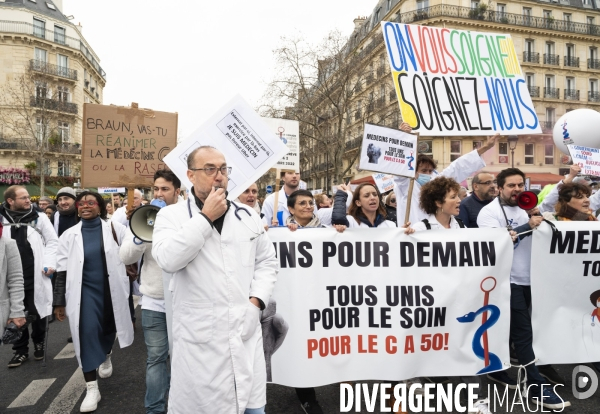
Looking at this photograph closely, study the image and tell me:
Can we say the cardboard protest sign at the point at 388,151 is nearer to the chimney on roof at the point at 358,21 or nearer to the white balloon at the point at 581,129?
the white balloon at the point at 581,129

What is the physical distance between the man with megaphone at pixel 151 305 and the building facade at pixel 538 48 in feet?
112

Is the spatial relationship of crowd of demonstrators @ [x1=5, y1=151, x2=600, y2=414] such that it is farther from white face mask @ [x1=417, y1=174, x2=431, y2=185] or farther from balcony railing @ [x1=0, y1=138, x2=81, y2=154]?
balcony railing @ [x1=0, y1=138, x2=81, y2=154]

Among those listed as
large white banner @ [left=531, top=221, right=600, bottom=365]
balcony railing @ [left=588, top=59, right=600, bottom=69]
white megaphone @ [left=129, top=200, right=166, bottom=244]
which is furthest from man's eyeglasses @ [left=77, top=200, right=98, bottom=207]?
balcony railing @ [left=588, top=59, right=600, bottom=69]

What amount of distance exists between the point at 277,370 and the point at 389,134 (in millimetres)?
2138

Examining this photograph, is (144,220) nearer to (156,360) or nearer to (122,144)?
(156,360)

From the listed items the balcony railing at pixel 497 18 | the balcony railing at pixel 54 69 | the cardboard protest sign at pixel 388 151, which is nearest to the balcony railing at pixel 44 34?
the balcony railing at pixel 54 69

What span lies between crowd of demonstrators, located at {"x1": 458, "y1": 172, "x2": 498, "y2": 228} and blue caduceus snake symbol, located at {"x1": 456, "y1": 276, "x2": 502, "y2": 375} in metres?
1.72

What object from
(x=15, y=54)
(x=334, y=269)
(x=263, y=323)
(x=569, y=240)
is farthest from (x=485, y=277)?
(x=15, y=54)

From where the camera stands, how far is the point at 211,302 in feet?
7.01

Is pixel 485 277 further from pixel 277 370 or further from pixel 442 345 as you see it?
pixel 277 370

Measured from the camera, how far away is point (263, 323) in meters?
3.41

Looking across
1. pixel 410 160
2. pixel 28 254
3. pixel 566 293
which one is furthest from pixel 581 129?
pixel 28 254

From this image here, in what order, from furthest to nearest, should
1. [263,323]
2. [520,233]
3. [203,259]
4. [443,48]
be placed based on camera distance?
[443,48] < [520,233] < [263,323] < [203,259]

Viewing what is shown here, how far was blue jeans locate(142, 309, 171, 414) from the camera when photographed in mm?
3041
